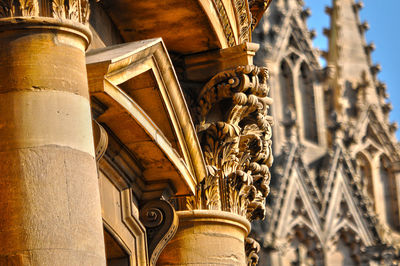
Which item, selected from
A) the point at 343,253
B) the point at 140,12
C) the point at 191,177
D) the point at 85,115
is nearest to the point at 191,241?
the point at 191,177

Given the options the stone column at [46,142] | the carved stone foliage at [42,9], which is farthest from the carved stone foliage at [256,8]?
the stone column at [46,142]

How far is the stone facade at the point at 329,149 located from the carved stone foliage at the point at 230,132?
85.4 feet

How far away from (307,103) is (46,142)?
131 ft

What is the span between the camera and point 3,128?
9211mm

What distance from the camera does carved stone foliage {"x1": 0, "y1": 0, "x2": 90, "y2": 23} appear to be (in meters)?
9.54

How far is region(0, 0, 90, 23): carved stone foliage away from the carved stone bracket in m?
3.18

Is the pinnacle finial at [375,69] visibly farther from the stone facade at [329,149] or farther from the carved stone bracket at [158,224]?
the carved stone bracket at [158,224]

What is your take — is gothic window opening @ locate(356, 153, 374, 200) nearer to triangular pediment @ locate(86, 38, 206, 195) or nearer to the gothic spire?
the gothic spire

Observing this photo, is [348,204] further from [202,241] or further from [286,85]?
[202,241]

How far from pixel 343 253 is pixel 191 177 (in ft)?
107

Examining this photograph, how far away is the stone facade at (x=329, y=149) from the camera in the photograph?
140 ft

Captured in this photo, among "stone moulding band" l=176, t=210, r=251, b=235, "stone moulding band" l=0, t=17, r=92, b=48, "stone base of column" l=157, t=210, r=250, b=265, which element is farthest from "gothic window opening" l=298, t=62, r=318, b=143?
"stone moulding band" l=0, t=17, r=92, b=48

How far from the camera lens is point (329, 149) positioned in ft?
155

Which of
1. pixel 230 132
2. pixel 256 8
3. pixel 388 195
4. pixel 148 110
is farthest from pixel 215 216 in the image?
pixel 388 195
